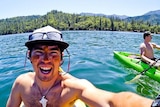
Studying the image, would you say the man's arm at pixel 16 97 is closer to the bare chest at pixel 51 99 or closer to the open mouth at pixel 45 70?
the bare chest at pixel 51 99

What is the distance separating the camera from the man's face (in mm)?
2943

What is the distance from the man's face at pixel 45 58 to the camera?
2.94m

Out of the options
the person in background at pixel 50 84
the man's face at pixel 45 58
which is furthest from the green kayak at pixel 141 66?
the man's face at pixel 45 58

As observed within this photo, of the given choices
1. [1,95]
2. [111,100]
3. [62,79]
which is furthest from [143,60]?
[111,100]

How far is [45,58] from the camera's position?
294 centimetres

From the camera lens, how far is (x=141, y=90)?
A: 335 inches

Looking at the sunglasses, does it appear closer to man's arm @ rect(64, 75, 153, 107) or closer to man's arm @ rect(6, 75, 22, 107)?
man's arm @ rect(64, 75, 153, 107)

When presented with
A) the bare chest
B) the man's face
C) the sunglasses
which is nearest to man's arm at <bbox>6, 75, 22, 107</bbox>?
the bare chest

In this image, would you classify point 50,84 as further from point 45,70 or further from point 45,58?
point 45,58

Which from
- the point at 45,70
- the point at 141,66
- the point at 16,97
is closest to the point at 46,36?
the point at 45,70

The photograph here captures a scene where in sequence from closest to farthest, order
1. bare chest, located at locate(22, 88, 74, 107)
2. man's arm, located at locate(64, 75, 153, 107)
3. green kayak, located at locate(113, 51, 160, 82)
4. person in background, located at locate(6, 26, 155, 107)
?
man's arm, located at locate(64, 75, 153, 107) < person in background, located at locate(6, 26, 155, 107) < bare chest, located at locate(22, 88, 74, 107) < green kayak, located at locate(113, 51, 160, 82)

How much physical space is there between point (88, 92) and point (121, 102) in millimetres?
861

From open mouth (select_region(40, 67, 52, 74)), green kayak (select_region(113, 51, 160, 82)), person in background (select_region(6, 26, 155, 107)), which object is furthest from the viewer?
green kayak (select_region(113, 51, 160, 82))

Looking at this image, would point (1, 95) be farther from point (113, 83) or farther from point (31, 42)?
point (31, 42)
